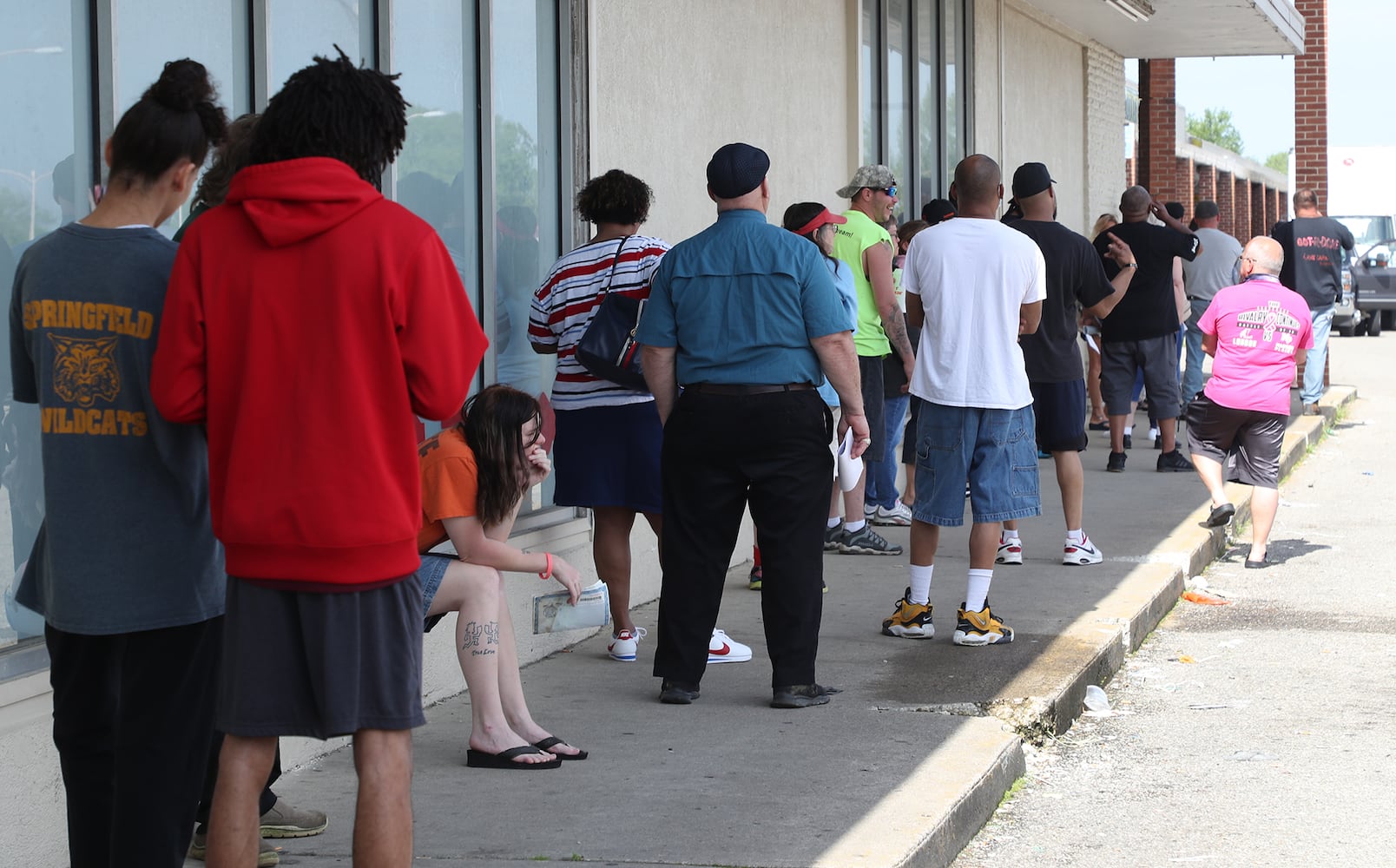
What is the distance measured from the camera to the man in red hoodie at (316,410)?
120 inches

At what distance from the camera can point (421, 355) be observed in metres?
3.08

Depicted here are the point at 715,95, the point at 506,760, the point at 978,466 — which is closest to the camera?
the point at 506,760

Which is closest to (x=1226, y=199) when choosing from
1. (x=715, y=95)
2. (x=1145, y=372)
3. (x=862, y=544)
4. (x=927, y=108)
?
(x=927, y=108)

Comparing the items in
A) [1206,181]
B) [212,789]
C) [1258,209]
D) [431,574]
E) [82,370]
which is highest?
[1258,209]

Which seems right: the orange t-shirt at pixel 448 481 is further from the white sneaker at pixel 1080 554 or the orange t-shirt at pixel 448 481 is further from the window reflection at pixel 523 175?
the white sneaker at pixel 1080 554

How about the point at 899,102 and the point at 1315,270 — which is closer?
the point at 899,102

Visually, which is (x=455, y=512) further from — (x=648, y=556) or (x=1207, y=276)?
(x=1207, y=276)

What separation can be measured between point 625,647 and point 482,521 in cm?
178

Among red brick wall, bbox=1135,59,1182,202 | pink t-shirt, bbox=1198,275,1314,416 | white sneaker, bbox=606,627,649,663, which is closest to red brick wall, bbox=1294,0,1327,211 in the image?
red brick wall, bbox=1135,59,1182,202

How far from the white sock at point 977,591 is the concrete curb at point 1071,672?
330mm

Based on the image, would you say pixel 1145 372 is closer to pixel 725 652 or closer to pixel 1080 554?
pixel 1080 554

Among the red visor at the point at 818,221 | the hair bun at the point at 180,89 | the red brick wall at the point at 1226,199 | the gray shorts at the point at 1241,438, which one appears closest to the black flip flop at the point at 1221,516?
the gray shorts at the point at 1241,438

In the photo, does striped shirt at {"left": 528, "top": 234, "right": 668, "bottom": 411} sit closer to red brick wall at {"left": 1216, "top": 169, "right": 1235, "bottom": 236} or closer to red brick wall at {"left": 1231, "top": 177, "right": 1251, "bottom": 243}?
red brick wall at {"left": 1216, "top": 169, "right": 1235, "bottom": 236}

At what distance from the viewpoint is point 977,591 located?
644 cm
